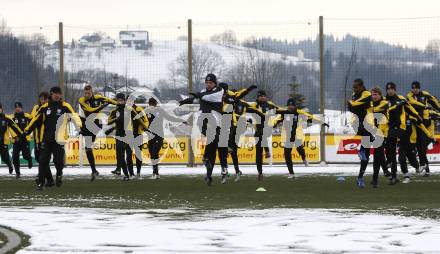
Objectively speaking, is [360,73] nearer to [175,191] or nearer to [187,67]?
[187,67]

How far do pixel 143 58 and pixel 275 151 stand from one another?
189 inches

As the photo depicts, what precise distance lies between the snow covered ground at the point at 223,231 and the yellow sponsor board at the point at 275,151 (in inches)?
632

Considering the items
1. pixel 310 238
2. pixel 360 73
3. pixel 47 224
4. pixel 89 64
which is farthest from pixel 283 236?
pixel 89 64

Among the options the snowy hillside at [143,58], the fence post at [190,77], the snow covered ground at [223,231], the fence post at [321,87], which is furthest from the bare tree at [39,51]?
the snow covered ground at [223,231]

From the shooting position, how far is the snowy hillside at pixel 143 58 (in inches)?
1172

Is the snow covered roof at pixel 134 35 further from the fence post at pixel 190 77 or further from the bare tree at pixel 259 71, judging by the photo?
the bare tree at pixel 259 71

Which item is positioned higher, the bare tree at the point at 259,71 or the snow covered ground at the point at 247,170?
the bare tree at the point at 259,71

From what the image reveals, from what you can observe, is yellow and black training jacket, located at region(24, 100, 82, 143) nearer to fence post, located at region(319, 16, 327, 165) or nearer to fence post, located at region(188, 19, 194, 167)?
fence post, located at region(188, 19, 194, 167)

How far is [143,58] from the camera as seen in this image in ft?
98.4

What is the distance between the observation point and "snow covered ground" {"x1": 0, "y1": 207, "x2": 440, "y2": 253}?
9.62m

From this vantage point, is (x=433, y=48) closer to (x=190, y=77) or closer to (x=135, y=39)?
(x=190, y=77)

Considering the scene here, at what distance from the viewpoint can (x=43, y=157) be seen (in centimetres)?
1945

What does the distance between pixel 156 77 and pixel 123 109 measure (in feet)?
23.8

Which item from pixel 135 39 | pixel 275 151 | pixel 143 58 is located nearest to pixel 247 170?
pixel 275 151
